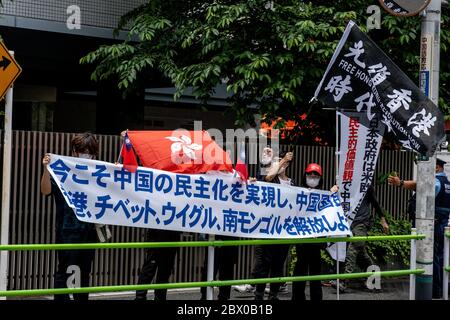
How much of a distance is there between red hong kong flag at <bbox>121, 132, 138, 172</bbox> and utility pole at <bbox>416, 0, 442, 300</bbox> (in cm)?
359

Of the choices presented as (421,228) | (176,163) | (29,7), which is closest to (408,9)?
(421,228)

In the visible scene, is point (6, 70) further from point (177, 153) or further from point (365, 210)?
point (365, 210)

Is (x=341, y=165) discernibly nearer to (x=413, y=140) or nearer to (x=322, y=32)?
(x=413, y=140)

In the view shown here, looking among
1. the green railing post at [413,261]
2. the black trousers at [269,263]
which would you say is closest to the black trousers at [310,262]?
the black trousers at [269,263]

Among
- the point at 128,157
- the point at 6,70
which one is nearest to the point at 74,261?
the point at 128,157

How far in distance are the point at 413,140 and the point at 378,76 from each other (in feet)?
2.72

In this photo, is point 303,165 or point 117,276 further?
point 303,165

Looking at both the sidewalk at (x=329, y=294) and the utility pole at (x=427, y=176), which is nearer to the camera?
the utility pole at (x=427, y=176)

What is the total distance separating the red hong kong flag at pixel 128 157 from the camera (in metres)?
8.54

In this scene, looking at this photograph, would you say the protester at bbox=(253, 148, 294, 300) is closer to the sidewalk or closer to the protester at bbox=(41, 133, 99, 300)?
the sidewalk

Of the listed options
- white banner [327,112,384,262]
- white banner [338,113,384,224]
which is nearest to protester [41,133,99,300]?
white banner [327,112,384,262]

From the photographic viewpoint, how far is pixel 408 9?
9.88 meters

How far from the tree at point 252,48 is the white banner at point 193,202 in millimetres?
3750

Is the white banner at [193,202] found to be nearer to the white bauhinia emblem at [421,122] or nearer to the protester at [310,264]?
the protester at [310,264]
